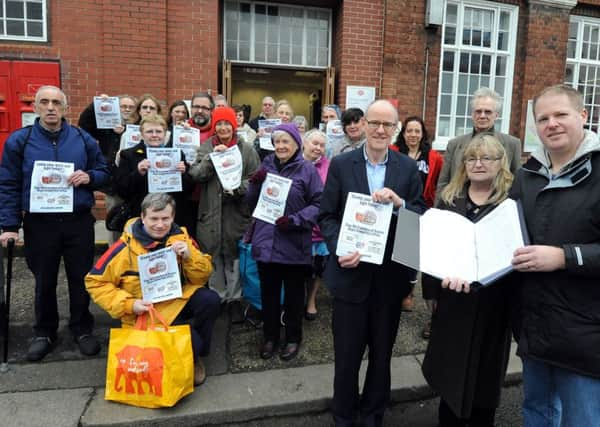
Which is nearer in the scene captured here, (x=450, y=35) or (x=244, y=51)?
(x=244, y=51)

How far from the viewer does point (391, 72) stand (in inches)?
297

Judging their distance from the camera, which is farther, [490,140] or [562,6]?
[562,6]

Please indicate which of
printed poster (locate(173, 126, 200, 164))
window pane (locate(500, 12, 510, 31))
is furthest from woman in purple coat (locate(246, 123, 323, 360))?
window pane (locate(500, 12, 510, 31))

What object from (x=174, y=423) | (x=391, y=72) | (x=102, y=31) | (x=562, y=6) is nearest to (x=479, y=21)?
(x=562, y=6)

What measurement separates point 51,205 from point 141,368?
1.50 metres

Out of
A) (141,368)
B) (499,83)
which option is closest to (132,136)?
(141,368)

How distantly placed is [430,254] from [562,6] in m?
8.54

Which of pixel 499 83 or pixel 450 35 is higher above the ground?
pixel 450 35

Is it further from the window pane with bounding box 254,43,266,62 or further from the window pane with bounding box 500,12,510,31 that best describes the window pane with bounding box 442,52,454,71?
the window pane with bounding box 254,43,266,62

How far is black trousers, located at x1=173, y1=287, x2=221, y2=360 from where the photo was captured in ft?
10.5

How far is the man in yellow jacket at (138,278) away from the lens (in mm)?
2971

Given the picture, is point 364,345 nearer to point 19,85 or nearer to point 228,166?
point 228,166

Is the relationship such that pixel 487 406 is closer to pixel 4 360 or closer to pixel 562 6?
pixel 4 360

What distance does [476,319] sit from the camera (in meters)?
2.30
